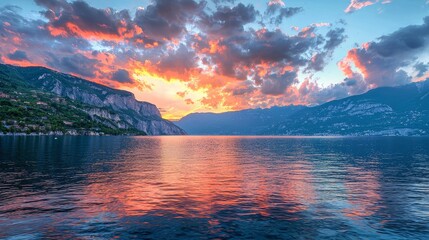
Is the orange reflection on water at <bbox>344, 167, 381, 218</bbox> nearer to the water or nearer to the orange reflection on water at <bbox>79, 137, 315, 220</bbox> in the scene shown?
the water

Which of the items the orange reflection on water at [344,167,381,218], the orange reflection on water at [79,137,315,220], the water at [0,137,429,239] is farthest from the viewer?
the orange reflection on water at [79,137,315,220]

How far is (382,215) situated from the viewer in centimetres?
3008

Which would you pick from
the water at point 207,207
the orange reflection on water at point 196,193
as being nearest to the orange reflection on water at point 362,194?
the water at point 207,207

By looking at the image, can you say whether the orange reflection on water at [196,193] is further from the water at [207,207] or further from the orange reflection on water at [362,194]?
the orange reflection on water at [362,194]

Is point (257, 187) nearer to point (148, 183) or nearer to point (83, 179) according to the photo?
A: point (148, 183)

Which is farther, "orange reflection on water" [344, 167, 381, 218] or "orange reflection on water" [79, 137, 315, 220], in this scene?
"orange reflection on water" [79, 137, 315, 220]

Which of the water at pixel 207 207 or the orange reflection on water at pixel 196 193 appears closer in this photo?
the water at pixel 207 207

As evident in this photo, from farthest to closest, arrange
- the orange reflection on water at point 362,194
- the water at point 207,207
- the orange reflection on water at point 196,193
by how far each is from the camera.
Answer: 1. the orange reflection on water at point 196,193
2. the orange reflection on water at point 362,194
3. the water at point 207,207

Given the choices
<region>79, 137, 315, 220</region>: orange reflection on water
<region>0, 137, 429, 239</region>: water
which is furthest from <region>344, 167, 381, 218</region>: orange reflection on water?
<region>79, 137, 315, 220</region>: orange reflection on water

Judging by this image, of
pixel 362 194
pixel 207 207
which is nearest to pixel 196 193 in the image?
pixel 207 207

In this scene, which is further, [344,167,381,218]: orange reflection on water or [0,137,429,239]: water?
[344,167,381,218]: orange reflection on water

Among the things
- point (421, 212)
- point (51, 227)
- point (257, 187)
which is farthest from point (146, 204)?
point (421, 212)

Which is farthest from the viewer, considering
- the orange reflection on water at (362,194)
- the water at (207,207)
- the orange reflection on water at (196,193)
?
the orange reflection on water at (196,193)

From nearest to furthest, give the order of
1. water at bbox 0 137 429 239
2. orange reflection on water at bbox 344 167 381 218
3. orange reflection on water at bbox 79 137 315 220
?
water at bbox 0 137 429 239, orange reflection on water at bbox 344 167 381 218, orange reflection on water at bbox 79 137 315 220
